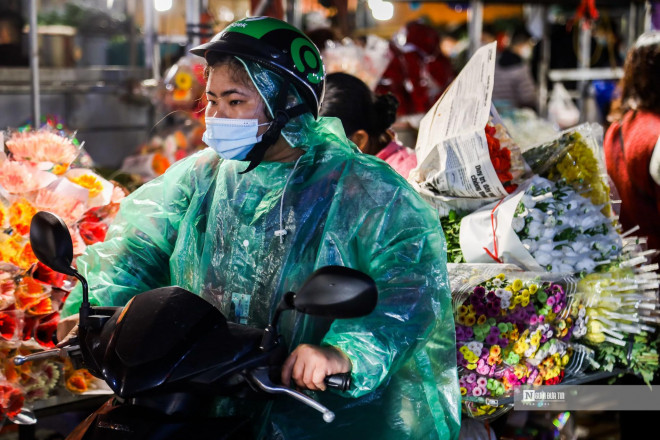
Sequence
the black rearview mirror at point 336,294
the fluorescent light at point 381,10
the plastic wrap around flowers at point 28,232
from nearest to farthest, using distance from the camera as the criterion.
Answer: the black rearview mirror at point 336,294, the plastic wrap around flowers at point 28,232, the fluorescent light at point 381,10

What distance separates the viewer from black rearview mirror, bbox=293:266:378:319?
1.59 metres

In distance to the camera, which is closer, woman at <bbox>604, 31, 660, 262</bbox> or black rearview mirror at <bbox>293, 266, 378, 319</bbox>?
black rearview mirror at <bbox>293, 266, 378, 319</bbox>

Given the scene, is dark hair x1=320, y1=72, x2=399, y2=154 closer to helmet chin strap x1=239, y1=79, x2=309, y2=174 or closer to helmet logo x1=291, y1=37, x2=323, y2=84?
helmet logo x1=291, y1=37, x2=323, y2=84

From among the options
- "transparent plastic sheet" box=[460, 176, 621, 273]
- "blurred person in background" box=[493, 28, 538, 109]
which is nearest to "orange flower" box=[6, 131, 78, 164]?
"transparent plastic sheet" box=[460, 176, 621, 273]

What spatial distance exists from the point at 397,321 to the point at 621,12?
1031 centimetres

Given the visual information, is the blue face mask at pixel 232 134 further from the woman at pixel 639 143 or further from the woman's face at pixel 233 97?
the woman at pixel 639 143

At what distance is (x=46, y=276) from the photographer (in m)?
2.78

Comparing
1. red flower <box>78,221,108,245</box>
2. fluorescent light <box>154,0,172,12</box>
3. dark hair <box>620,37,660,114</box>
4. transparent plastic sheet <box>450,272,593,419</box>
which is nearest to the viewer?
transparent plastic sheet <box>450,272,593,419</box>

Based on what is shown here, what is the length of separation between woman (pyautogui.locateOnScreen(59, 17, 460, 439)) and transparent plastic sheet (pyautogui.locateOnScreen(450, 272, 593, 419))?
44 centimetres

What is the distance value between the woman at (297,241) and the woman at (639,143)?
201 cm

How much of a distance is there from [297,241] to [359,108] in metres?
1.77

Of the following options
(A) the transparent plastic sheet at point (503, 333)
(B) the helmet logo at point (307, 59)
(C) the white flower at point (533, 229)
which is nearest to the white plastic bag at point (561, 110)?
(C) the white flower at point (533, 229)

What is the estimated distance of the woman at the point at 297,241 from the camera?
79.4 inches

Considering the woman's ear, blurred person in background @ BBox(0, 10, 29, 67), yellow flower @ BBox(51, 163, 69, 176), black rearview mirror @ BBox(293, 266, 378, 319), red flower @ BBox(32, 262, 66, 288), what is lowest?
red flower @ BBox(32, 262, 66, 288)
